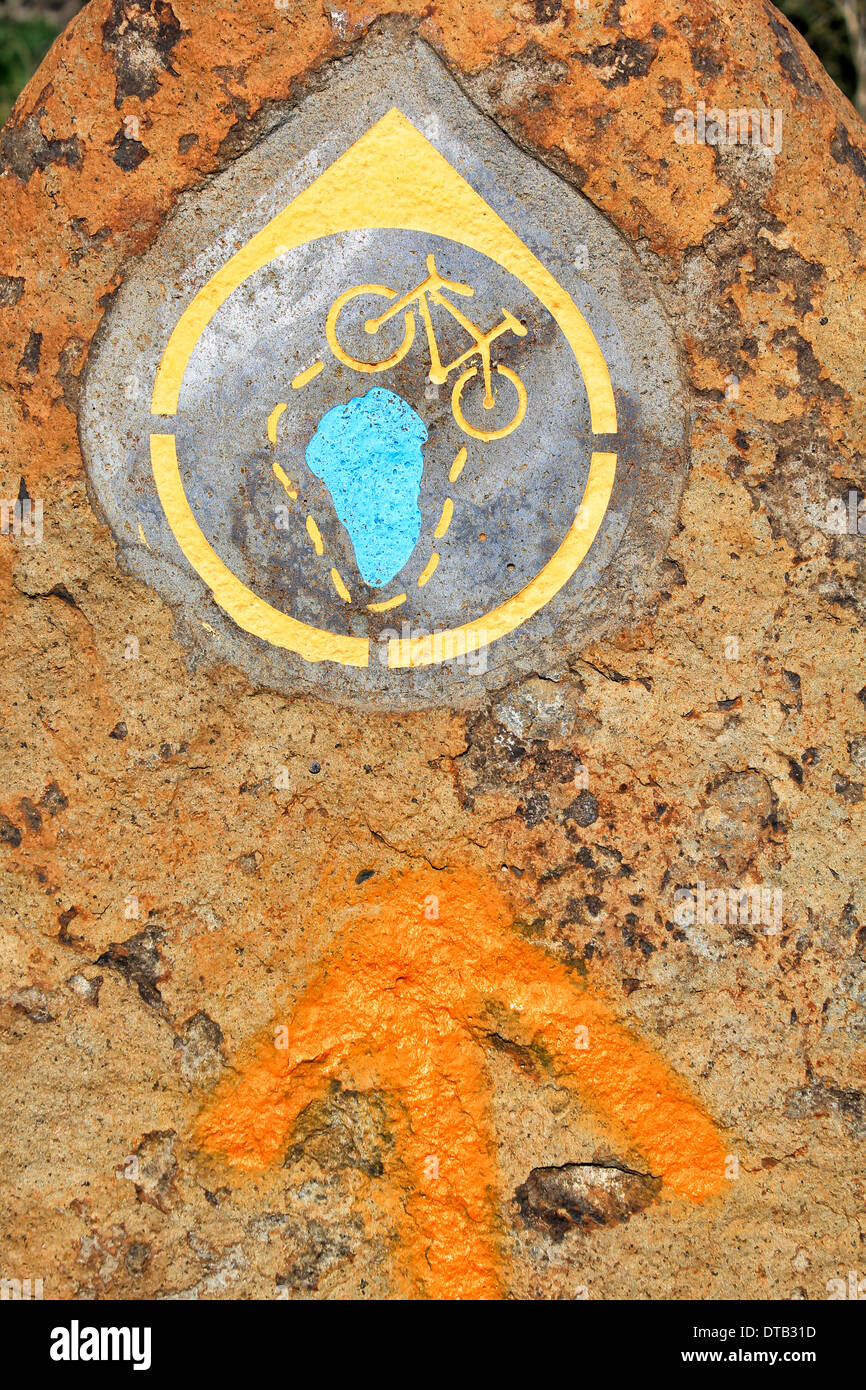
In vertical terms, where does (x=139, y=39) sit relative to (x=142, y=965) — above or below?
above

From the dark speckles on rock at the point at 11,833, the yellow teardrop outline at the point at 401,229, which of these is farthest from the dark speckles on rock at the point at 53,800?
the yellow teardrop outline at the point at 401,229

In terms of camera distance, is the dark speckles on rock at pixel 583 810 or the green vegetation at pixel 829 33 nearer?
the dark speckles on rock at pixel 583 810

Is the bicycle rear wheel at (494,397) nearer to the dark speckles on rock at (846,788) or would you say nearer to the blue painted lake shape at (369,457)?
the blue painted lake shape at (369,457)

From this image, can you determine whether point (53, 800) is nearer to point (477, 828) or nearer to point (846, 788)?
point (477, 828)

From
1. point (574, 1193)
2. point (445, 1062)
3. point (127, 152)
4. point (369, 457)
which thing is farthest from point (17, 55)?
point (574, 1193)

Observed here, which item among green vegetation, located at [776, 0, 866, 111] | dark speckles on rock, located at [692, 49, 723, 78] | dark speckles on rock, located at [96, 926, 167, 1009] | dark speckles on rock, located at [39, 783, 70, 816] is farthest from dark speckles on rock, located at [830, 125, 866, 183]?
dark speckles on rock, located at [96, 926, 167, 1009]

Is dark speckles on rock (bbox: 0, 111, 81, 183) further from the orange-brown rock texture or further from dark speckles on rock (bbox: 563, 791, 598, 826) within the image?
dark speckles on rock (bbox: 563, 791, 598, 826)
